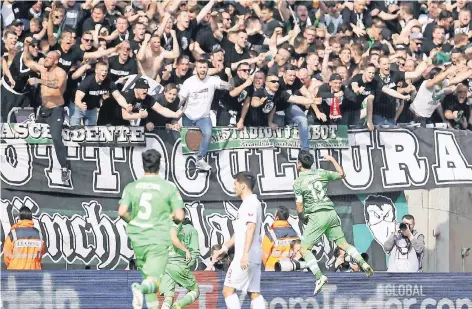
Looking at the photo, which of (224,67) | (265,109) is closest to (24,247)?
(265,109)

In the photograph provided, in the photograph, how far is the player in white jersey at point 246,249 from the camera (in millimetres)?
14898

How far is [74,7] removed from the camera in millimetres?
21531

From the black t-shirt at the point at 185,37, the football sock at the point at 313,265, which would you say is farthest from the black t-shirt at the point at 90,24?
the football sock at the point at 313,265

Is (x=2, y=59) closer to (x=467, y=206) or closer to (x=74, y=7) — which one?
(x=74, y=7)

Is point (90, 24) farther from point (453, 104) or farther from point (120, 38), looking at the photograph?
point (453, 104)

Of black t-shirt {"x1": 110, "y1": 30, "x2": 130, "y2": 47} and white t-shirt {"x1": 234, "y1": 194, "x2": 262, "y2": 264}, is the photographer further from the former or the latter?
white t-shirt {"x1": 234, "y1": 194, "x2": 262, "y2": 264}

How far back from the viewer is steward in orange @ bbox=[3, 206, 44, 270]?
18.1 metres

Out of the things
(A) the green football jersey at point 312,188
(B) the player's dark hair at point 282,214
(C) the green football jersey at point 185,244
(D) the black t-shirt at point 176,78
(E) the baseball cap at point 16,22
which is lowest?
(C) the green football jersey at point 185,244

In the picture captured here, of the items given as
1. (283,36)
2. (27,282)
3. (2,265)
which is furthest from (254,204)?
(283,36)

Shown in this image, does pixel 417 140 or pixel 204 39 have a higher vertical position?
pixel 204 39

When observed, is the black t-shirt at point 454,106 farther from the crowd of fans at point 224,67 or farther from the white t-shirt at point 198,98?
the white t-shirt at point 198,98

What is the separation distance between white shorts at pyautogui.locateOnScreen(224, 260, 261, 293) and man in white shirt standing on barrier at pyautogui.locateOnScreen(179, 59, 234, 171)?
5597 millimetres

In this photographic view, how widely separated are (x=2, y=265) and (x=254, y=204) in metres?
5.66

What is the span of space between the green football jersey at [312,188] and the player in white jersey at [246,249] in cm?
212
